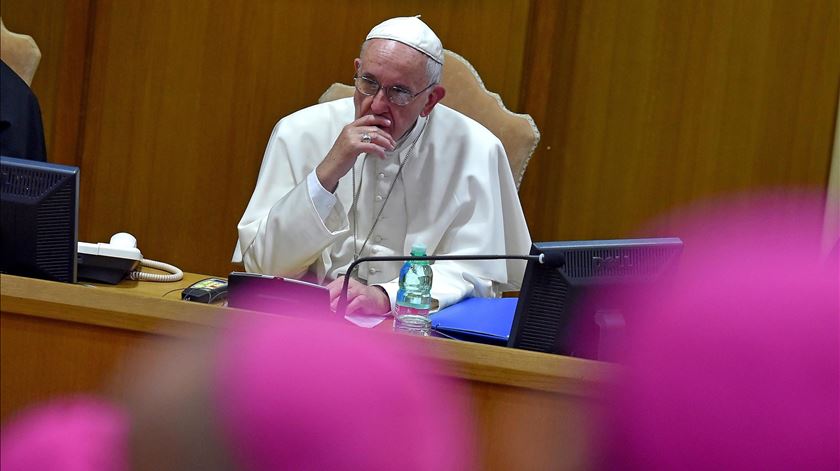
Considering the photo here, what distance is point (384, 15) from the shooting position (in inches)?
160

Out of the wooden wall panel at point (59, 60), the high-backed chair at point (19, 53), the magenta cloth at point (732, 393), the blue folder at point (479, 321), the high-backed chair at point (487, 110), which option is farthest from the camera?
the wooden wall panel at point (59, 60)

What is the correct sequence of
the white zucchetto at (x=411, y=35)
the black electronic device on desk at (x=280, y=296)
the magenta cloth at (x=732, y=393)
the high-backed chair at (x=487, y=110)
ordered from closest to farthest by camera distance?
the magenta cloth at (x=732, y=393) < the black electronic device on desk at (x=280, y=296) < the white zucchetto at (x=411, y=35) < the high-backed chair at (x=487, y=110)

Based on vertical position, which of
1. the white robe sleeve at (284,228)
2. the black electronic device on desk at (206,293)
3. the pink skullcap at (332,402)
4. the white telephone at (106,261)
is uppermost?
the white robe sleeve at (284,228)

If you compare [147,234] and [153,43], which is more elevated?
[153,43]

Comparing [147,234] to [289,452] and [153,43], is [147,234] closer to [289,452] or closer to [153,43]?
[153,43]

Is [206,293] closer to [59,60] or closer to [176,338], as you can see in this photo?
[176,338]

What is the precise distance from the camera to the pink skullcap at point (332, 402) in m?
1.49

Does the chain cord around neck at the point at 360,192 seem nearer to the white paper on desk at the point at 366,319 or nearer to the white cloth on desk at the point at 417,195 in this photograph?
the white cloth on desk at the point at 417,195

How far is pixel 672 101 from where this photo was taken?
4016 mm

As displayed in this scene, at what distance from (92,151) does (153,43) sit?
509 mm

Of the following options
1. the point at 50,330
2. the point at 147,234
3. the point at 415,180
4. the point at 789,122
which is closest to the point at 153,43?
the point at 147,234

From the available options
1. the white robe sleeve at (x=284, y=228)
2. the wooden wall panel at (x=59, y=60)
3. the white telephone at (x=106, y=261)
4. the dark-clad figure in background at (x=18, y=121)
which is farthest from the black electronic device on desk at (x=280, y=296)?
the wooden wall panel at (x=59, y=60)

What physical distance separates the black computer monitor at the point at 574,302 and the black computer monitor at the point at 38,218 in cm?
80

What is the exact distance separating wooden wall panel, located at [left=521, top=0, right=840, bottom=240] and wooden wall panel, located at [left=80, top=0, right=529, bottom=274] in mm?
266
